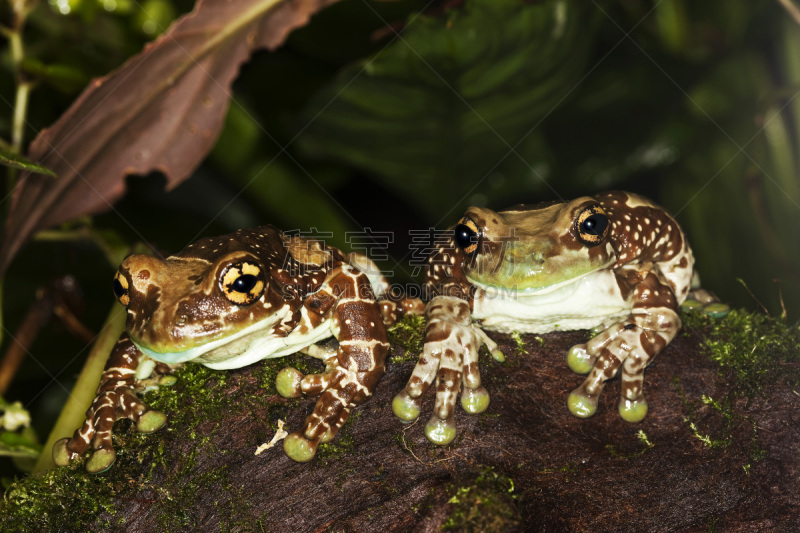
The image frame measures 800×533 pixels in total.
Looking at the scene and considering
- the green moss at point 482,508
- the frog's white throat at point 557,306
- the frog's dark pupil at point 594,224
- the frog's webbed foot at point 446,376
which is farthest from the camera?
the frog's white throat at point 557,306

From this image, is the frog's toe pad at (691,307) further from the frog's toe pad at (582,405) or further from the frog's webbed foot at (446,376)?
the frog's webbed foot at (446,376)

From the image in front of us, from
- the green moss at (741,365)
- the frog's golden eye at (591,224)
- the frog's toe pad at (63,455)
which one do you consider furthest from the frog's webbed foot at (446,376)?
the frog's toe pad at (63,455)

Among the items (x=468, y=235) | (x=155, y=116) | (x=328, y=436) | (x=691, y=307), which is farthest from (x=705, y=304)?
(x=155, y=116)

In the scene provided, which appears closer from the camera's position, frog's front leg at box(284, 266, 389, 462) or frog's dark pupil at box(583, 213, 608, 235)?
frog's front leg at box(284, 266, 389, 462)

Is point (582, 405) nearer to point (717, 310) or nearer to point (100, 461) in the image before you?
point (717, 310)

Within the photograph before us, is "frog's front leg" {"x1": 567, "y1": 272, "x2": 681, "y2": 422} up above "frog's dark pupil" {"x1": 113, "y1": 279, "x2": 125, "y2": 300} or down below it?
below

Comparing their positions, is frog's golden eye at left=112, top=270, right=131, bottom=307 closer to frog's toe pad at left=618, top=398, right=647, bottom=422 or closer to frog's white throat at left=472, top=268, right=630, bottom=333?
frog's white throat at left=472, top=268, right=630, bottom=333

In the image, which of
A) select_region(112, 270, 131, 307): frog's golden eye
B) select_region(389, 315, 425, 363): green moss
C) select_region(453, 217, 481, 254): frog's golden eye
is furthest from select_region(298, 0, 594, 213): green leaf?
select_region(112, 270, 131, 307): frog's golden eye
